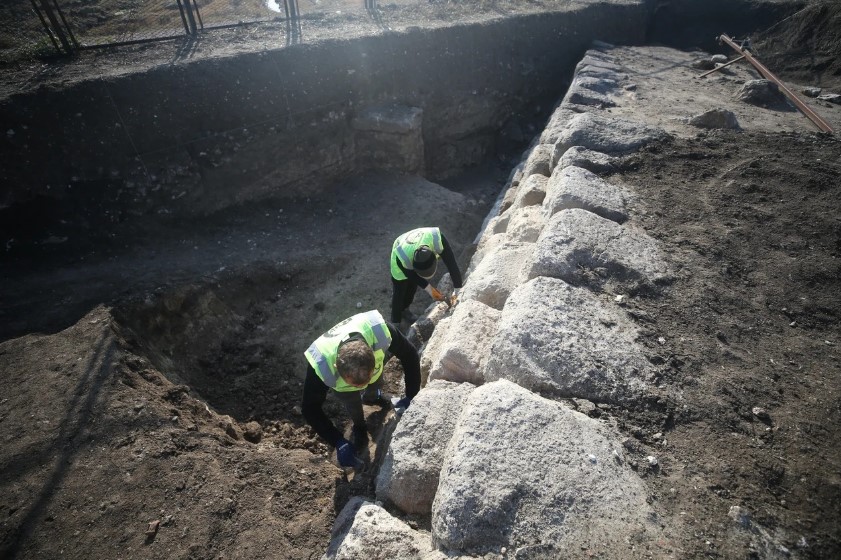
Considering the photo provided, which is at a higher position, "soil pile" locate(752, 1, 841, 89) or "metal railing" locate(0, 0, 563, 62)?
"metal railing" locate(0, 0, 563, 62)

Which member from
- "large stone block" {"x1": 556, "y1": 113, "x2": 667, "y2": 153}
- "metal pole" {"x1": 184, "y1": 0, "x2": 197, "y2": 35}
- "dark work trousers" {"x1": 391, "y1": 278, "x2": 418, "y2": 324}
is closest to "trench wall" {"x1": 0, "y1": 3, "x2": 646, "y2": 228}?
"metal pole" {"x1": 184, "y1": 0, "x2": 197, "y2": 35}

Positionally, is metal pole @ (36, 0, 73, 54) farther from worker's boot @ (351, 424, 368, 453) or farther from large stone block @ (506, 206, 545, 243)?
worker's boot @ (351, 424, 368, 453)

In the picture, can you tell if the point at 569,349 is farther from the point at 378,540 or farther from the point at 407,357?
the point at 378,540

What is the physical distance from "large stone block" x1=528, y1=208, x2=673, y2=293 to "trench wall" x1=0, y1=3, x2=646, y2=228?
4.54 m

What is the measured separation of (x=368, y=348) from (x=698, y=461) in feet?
6.43

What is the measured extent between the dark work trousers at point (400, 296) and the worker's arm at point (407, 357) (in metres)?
1.35

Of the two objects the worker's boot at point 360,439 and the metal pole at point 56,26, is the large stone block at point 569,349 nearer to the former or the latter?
the worker's boot at point 360,439

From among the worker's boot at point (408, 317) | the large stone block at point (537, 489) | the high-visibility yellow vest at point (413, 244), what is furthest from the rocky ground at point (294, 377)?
the high-visibility yellow vest at point (413, 244)

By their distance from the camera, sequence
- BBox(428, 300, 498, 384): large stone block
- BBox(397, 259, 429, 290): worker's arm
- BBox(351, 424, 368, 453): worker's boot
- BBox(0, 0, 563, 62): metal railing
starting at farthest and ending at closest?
BBox(0, 0, 563, 62): metal railing
BBox(397, 259, 429, 290): worker's arm
BBox(351, 424, 368, 453): worker's boot
BBox(428, 300, 498, 384): large stone block

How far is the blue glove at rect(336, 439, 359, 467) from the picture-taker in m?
3.35

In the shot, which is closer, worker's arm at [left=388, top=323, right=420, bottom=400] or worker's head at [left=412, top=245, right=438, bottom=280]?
worker's arm at [left=388, top=323, right=420, bottom=400]

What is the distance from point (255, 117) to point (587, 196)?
15.4ft

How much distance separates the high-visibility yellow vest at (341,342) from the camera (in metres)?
3.12

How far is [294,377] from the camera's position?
16.6 feet
